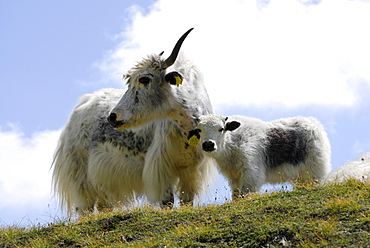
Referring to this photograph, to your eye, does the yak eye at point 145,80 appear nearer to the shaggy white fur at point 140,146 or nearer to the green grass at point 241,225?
the shaggy white fur at point 140,146

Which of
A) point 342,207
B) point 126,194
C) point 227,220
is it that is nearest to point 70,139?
point 126,194

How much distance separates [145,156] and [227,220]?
4.23 m

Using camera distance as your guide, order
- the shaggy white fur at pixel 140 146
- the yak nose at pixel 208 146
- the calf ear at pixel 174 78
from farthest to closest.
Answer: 1. the shaggy white fur at pixel 140 146
2. the calf ear at pixel 174 78
3. the yak nose at pixel 208 146

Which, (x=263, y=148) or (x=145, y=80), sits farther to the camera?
(x=263, y=148)

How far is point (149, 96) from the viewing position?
31.5 feet

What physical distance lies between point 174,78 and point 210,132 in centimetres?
104

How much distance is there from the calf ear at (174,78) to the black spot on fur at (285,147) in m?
2.12

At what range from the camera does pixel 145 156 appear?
1047 cm

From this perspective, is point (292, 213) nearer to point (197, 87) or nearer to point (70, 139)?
point (197, 87)

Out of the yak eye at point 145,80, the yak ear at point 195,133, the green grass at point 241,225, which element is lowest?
the green grass at point 241,225

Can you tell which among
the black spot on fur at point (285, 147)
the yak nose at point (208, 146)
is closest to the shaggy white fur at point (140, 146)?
the yak nose at point (208, 146)

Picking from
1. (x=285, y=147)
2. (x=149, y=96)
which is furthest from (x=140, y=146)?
(x=285, y=147)

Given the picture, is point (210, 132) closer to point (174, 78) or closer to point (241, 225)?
point (174, 78)

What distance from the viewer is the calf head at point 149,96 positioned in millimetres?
9539
